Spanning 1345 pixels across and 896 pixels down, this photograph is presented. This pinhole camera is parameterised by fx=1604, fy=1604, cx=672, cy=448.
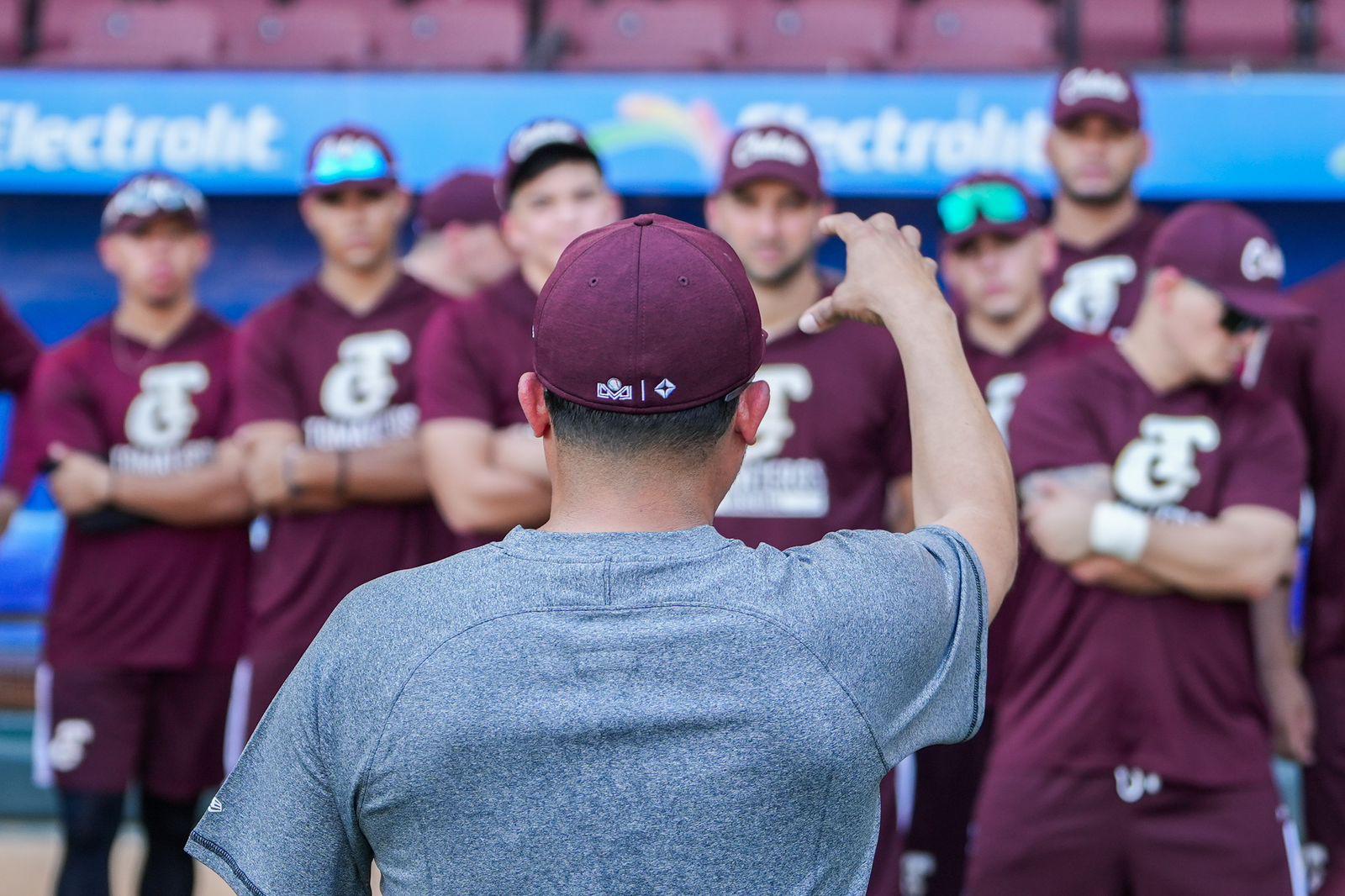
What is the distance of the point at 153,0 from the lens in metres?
6.66

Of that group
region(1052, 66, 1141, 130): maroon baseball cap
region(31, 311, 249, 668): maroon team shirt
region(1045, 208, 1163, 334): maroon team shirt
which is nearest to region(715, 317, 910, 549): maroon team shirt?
region(1045, 208, 1163, 334): maroon team shirt

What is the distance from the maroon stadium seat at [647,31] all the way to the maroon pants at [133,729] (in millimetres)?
3175

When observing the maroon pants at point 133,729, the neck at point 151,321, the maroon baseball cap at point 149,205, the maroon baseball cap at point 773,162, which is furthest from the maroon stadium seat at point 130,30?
the maroon baseball cap at point 773,162

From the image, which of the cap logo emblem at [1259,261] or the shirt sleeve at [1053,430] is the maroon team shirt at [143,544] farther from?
the cap logo emblem at [1259,261]

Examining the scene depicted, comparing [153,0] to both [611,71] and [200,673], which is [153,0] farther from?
[200,673]

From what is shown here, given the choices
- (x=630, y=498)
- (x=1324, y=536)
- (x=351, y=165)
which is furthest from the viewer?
(x=351, y=165)

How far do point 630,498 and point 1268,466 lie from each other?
1.98 m

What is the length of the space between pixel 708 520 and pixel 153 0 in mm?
5952

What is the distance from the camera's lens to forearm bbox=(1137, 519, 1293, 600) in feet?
9.46

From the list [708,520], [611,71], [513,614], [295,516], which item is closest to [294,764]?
[513,614]

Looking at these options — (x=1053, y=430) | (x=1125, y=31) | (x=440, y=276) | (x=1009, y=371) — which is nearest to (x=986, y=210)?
(x=1009, y=371)

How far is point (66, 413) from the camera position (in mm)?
3973

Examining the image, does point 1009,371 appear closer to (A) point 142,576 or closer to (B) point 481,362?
(B) point 481,362

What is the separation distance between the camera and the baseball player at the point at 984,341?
3701mm
